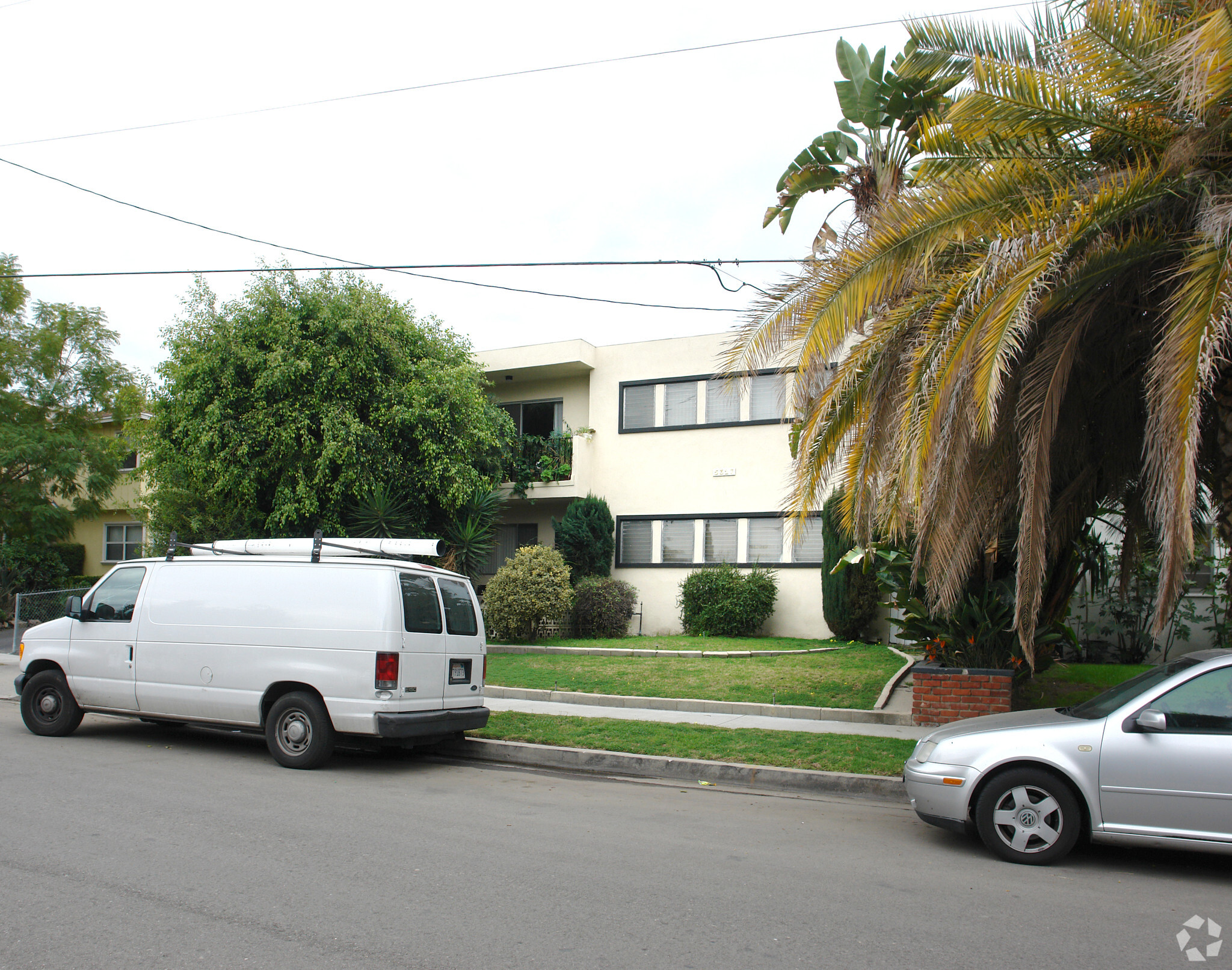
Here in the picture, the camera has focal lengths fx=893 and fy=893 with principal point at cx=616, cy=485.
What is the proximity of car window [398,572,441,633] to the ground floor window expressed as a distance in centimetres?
2404

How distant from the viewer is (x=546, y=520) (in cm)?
2244

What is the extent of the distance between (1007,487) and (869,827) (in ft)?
11.9

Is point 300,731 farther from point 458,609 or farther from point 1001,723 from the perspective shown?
point 1001,723

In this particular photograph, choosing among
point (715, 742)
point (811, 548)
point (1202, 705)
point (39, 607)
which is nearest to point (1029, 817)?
point (1202, 705)

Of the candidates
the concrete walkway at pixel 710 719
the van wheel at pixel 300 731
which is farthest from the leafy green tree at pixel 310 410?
the van wheel at pixel 300 731

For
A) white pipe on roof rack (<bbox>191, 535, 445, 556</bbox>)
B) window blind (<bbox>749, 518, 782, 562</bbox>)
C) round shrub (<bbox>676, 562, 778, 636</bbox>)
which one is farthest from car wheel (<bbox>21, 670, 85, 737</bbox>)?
window blind (<bbox>749, 518, 782, 562</bbox>)

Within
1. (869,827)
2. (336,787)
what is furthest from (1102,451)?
(336,787)

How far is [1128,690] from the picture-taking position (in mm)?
6188

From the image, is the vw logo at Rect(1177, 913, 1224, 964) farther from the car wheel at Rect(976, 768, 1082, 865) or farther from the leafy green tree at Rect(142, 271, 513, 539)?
the leafy green tree at Rect(142, 271, 513, 539)

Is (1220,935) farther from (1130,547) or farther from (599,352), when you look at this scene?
(599,352)

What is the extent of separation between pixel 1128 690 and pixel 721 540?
13312mm

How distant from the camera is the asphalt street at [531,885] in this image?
4172 millimetres

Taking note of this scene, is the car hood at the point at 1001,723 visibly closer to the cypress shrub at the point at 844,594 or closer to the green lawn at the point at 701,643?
the green lawn at the point at 701,643

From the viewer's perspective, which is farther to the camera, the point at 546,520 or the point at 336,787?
the point at 546,520
